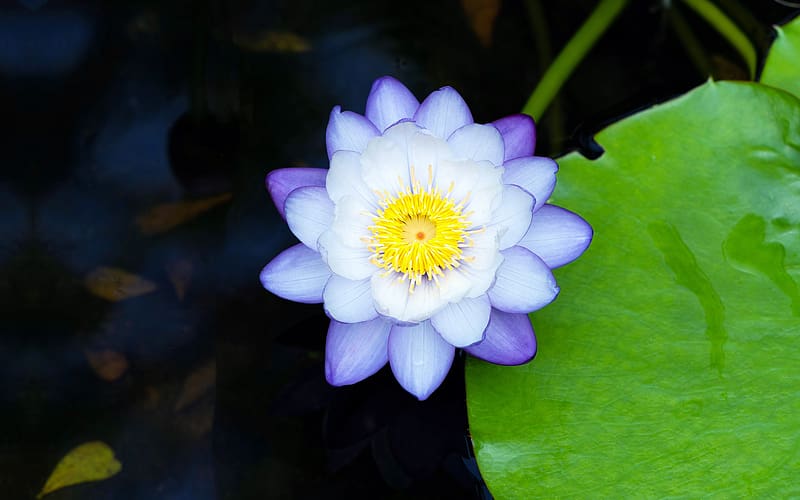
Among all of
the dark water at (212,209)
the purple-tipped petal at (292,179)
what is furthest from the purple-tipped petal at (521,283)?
the dark water at (212,209)

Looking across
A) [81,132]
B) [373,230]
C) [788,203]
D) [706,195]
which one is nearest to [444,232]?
[373,230]

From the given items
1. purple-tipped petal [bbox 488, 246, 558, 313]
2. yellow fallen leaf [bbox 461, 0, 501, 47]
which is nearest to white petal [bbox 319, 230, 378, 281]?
purple-tipped petal [bbox 488, 246, 558, 313]

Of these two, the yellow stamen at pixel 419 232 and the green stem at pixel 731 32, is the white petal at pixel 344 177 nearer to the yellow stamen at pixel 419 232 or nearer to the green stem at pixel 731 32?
the yellow stamen at pixel 419 232

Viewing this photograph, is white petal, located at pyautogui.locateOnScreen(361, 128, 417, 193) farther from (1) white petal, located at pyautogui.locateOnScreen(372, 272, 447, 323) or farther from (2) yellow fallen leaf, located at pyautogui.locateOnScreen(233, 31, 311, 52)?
(2) yellow fallen leaf, located at pyautogui.locateOnScreen(233, 31, 311, 52)

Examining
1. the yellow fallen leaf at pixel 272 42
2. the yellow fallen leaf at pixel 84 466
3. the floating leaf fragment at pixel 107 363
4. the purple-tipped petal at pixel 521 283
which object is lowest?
the yellow fallen leaf at pixel 84 466

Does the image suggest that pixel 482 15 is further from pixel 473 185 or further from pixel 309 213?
pixel 309 213
